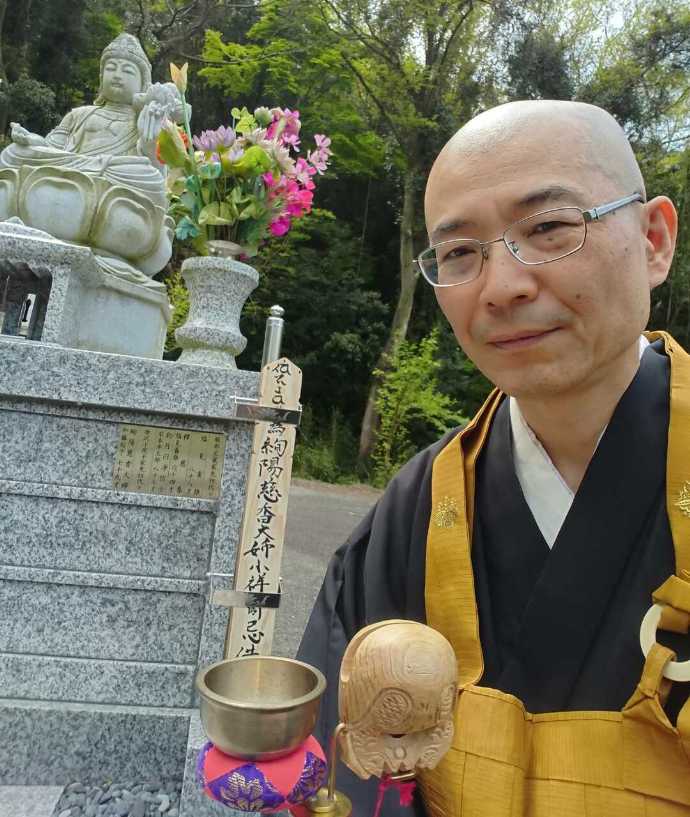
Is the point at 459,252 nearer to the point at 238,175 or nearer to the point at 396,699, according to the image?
the point at 396,699

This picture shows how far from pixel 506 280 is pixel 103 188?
2549mm

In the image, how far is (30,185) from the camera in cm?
278

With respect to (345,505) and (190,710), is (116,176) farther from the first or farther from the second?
(345,505)

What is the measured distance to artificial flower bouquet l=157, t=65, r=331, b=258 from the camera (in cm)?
243

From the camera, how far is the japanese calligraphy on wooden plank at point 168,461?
2.25 meters

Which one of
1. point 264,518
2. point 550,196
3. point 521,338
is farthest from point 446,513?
point 264,518

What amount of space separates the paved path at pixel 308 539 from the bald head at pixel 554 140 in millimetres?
3061

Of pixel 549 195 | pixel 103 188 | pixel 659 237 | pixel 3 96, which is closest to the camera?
pixel 549 195

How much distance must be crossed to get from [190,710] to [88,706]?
0.36 meters

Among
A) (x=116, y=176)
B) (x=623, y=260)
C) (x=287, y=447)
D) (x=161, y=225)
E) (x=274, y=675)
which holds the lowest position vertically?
(x=274, y=675)

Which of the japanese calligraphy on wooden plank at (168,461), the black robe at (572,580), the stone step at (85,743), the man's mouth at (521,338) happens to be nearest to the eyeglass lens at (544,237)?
the man's mouth at (521,338)

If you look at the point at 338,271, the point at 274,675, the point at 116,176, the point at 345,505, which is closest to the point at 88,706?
the point at 274,675

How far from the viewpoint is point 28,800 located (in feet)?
6.56

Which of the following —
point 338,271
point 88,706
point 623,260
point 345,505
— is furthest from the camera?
point 338,271
